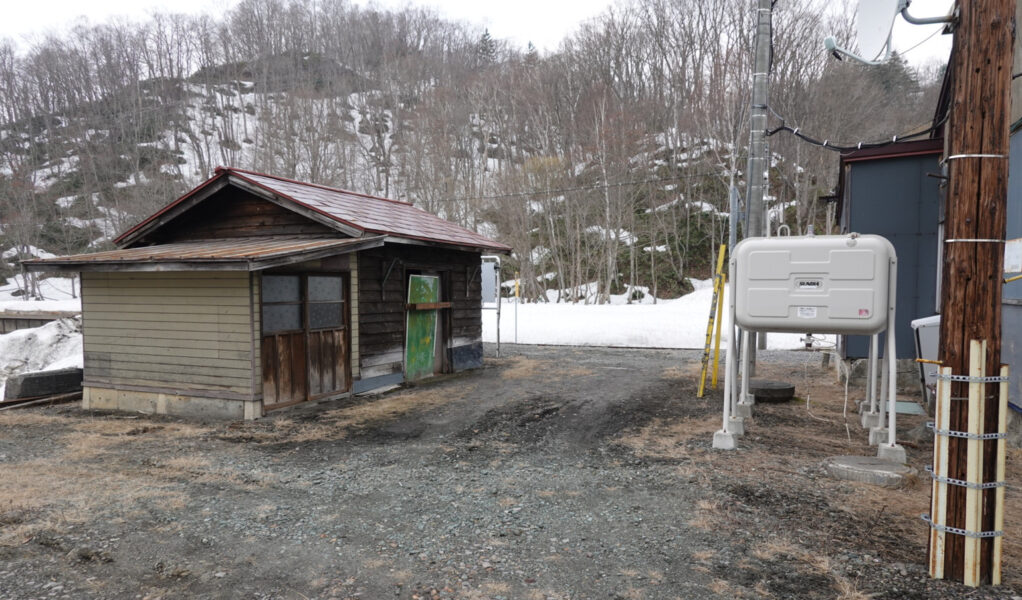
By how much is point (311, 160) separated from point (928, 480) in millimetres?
32005

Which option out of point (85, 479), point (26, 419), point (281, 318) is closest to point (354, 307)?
point (281, 318)

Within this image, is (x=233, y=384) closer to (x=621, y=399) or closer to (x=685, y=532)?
(x=621, y=399)

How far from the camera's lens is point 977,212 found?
9.96 ft

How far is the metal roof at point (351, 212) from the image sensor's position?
8.73 meters

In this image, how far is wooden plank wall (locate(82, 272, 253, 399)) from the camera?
7617mm

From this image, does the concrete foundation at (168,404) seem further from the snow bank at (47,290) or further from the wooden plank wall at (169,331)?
the snow bank at (47,290)

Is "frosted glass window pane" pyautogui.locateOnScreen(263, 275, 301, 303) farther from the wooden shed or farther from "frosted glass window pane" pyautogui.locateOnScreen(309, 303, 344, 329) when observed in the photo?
"frosted glass window pane" pyautogui.locateOnScreen(309, 303, 344, 329)

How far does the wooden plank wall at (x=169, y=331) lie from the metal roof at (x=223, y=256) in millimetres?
413

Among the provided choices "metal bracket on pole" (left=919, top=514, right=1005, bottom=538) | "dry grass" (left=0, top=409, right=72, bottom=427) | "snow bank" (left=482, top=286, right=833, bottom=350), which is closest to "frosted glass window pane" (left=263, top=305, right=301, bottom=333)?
"dry grass" (left=0, top=409, right=72, bottom=427)

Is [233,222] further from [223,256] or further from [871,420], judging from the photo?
[871,420]

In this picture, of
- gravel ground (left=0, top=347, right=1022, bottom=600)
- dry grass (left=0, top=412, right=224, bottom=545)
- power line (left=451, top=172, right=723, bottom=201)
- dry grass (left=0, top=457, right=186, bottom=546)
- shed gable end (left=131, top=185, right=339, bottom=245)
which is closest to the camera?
gravel ground (left=0, top=347, right=1022, bottom=600)

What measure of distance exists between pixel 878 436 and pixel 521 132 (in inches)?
1150

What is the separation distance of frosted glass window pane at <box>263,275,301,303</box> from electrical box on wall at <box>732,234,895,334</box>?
5.90 metres

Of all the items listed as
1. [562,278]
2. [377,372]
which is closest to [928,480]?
[377,372]
